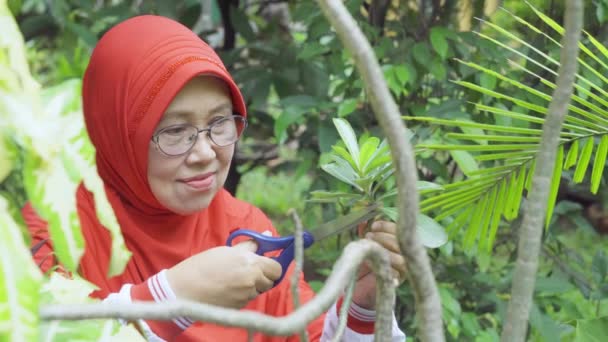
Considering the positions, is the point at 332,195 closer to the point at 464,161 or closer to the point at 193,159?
the point at 193,159

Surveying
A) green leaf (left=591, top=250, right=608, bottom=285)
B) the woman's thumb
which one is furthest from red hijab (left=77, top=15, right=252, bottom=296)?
green leaf (left=591, top=250, right=608, bottom=285)

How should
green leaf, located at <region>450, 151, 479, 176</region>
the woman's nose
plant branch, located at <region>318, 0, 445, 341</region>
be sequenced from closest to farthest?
plant branch, located at <region>318, 0, 445, 341</region> → the woman's nose → green leaf, located at <region>450, 151, 479, 176</region>

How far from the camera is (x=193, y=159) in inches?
53.5

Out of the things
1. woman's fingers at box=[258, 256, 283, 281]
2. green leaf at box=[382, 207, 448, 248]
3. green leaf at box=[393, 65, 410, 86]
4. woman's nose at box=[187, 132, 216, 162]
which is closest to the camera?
green leaf at box=[382, 207, 448, 248]

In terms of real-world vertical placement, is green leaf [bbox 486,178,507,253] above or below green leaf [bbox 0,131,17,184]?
below

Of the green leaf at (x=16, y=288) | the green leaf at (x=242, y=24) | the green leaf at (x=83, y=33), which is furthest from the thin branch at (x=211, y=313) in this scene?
the green leaf at (x=242, y=24)

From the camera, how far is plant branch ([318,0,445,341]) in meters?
0.61

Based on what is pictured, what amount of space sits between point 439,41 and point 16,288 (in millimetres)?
1480

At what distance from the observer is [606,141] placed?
1.23 m

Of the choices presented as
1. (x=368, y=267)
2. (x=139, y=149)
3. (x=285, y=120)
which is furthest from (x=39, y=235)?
(x=285, y=120)

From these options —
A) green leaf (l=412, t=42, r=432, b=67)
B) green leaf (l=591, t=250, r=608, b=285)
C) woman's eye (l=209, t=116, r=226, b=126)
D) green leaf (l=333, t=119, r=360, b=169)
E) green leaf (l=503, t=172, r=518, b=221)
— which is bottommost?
green leaf (l=591, t=250, r=608, b=285)

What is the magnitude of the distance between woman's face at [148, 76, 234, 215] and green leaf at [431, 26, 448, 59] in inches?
24.7

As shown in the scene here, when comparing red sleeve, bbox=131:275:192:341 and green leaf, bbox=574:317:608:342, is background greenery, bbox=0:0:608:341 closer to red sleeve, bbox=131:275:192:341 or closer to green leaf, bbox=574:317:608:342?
green leaf, bbox=574:317:608:342

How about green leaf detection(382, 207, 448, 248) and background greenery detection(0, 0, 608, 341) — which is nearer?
green leaf detection(382, 207, 448, 248)
